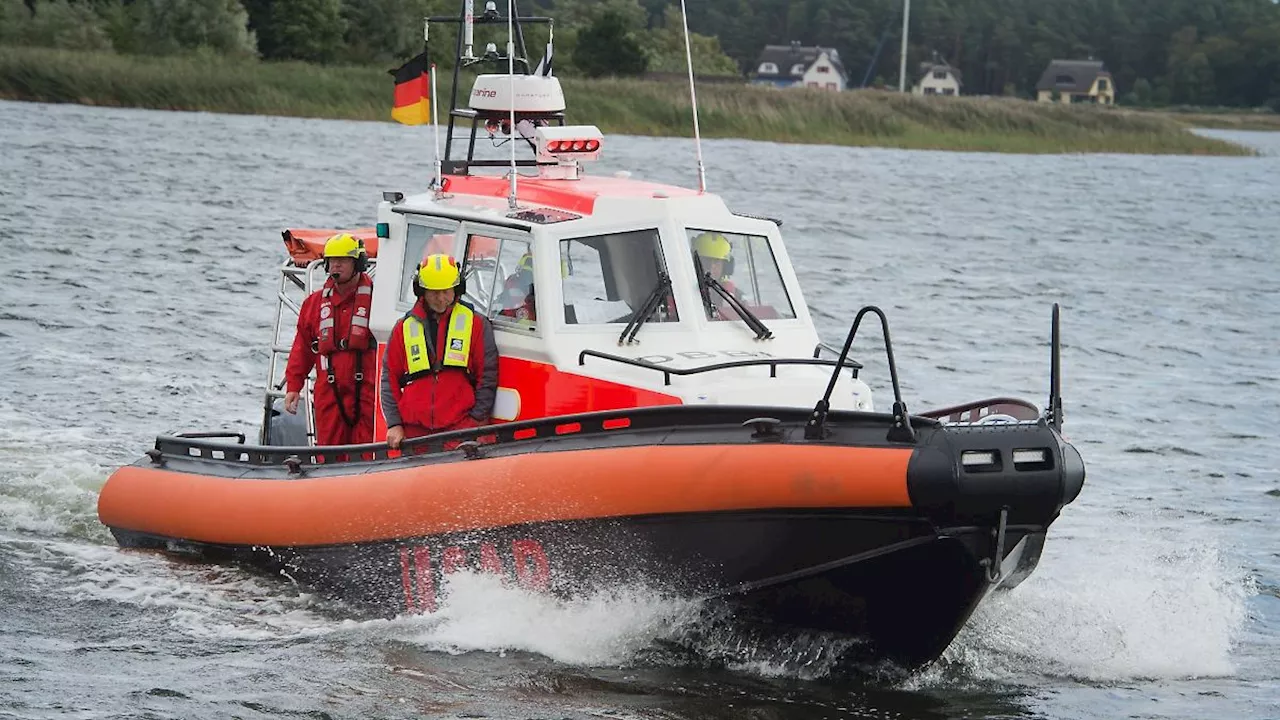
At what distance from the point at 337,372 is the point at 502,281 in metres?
1.15

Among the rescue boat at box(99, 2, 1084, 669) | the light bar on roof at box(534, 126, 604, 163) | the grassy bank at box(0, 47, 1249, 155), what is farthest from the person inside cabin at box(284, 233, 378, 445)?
the grassy bank at box(0, 47, 1249, 155)

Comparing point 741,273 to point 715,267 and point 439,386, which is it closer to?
point 715,267

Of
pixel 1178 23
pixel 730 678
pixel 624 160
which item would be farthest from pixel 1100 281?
pixel 1178 23

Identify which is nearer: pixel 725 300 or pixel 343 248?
pixel 725 300

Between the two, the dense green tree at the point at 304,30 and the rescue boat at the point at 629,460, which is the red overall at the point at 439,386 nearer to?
the rescue boat at the point at 629,460

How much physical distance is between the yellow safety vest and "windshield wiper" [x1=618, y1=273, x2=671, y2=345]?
707 mm

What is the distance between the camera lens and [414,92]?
9.62 meters

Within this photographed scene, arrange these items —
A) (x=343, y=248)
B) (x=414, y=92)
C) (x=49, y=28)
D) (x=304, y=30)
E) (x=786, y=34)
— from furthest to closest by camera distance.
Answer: (x=786, y=34), (x=304, y=30), (x=49, y=28), (x=414, y=92), (x=343, y=248)

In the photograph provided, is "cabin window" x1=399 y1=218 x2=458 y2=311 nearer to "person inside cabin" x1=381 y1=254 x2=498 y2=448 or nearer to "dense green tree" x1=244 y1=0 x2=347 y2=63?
"person inside cabin" x1=381 y1=254 x2=498 y2=448

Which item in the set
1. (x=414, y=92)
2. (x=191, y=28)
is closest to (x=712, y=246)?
(x=414, y=92)

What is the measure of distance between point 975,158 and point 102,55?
23.2 m

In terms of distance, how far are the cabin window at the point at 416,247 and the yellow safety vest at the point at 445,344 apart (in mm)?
561

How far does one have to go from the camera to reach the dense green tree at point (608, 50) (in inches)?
2170

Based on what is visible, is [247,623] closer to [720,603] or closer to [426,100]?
[720,603]
